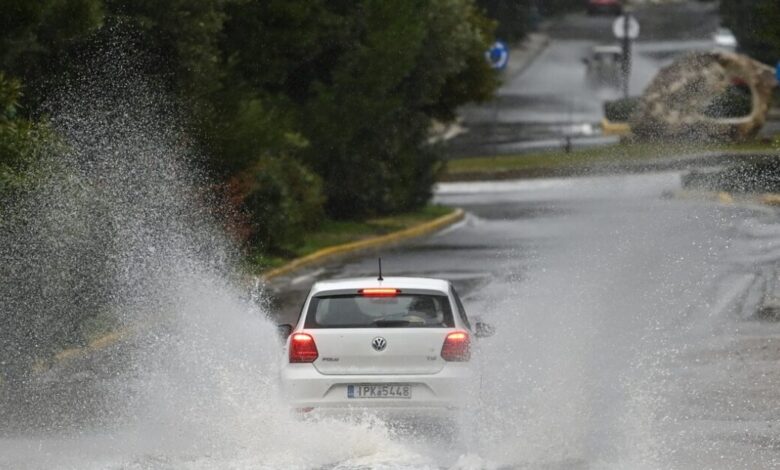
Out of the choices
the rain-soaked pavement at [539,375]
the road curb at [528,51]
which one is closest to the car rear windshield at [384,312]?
the rain-soaked pavement at [539,375]

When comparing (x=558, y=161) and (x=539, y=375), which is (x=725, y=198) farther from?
(x=539, y=375)

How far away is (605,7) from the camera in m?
82.1

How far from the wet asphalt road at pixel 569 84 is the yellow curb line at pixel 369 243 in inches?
568

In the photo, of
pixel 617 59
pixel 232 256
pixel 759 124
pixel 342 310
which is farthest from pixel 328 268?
pixel 617 59

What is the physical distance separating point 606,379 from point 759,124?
31647 millimetres

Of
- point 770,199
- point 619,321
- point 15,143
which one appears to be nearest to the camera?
point 15,143

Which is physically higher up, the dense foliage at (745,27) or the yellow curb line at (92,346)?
the yellow curb line at (92,346)

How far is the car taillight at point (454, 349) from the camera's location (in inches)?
517

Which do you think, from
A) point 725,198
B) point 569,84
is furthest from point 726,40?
point 725,198

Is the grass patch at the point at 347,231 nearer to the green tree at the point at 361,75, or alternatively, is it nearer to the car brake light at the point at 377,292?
the green tree at the point at 361,75

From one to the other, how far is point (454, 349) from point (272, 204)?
15.7 meters

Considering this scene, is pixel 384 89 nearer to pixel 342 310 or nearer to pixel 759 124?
pixel 759 124

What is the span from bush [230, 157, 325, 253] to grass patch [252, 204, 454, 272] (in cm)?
32

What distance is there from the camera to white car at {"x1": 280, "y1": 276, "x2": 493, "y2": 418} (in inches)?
513
